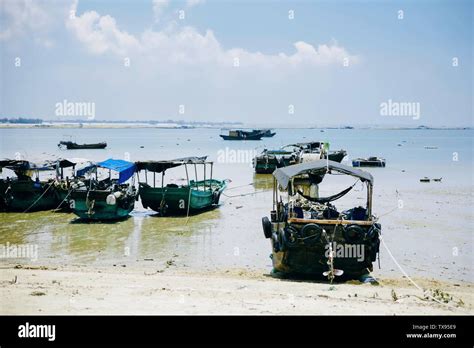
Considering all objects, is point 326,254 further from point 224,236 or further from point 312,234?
point 224,236

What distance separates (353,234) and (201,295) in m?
4.12

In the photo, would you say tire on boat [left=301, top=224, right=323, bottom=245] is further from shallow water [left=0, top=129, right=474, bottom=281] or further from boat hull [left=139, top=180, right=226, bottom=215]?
boat hull [left=139, top=180, right=226, bottom=215]

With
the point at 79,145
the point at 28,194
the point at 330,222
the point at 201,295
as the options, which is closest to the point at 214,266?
the point at 330,222

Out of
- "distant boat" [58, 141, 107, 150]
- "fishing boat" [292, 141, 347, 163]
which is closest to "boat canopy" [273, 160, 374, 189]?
"fishing boat" [292, 141, 347, 163]

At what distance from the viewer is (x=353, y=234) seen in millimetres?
Result: 11133

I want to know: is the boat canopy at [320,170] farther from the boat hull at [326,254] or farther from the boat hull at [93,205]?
the boat hull at [93,205]

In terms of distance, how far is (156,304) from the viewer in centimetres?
796

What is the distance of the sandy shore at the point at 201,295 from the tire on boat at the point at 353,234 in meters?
0.99

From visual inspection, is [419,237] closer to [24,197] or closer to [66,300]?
[66,300]

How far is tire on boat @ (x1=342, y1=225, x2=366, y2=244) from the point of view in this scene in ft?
36.5

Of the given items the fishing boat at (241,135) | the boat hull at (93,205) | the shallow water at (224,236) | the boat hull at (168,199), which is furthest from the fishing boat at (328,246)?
the fishing boat at (241,135)
